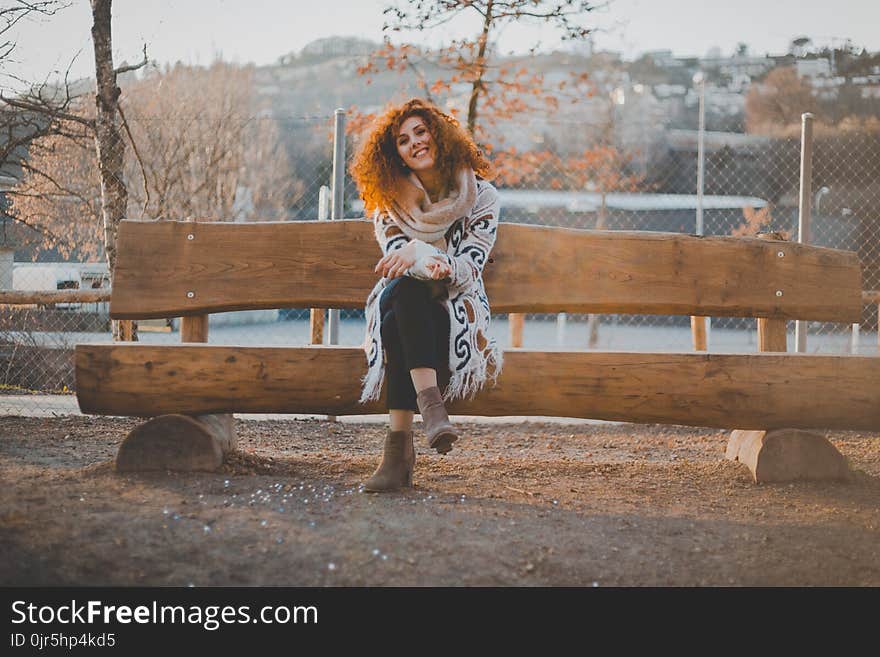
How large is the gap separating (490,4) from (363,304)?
10.8 feet

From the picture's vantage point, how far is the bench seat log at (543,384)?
11.0 feet

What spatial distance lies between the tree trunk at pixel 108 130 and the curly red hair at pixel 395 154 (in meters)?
2.74

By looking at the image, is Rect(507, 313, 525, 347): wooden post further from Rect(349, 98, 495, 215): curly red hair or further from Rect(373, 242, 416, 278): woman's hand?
Rect(373, 242, 416, 278): woman's hand

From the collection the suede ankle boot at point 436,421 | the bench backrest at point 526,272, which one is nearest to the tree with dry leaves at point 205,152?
the bench backrest at point 526,272

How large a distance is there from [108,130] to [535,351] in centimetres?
371

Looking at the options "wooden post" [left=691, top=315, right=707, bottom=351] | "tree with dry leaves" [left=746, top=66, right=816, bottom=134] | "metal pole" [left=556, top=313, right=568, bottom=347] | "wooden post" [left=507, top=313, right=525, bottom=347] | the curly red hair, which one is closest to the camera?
the curly red hair

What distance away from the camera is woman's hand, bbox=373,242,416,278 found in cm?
310

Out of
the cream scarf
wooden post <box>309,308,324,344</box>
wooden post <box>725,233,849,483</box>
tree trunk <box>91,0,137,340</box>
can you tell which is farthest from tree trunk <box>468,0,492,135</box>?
wooden post <box>725,233,849,483</box>

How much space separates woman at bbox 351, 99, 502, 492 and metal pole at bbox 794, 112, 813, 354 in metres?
2.55

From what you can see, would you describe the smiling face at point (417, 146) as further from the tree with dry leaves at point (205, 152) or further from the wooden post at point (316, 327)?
the tree with dry leaves at point (205, 152)

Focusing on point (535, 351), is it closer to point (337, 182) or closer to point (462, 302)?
point (462, 302)

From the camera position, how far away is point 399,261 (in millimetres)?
3105

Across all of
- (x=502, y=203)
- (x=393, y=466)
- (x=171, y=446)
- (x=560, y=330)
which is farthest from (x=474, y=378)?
(x=502, y=203)
